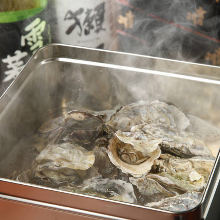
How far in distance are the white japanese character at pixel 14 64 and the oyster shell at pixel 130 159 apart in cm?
32

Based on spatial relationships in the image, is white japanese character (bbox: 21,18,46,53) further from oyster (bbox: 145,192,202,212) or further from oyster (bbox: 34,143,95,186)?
oyster (bbox: 145,192,202,212)

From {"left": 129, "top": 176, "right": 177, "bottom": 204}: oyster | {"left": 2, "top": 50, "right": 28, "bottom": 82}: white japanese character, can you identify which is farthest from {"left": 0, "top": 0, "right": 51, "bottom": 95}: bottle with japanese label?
{"left": 129, "top": 176, "right": 177, "bottom": 204}: oyster

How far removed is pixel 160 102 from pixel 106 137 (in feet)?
0.57

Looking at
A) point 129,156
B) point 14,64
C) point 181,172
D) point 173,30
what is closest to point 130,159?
point 129,156

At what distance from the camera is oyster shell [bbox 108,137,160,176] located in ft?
3.19

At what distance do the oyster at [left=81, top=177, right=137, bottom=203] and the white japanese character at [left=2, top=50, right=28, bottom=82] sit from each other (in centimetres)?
37

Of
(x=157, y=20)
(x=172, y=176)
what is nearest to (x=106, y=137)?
(x=172, y=176)

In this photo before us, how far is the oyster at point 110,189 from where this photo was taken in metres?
0.90

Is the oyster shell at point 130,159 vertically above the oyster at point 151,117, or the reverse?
the oyster at point 151,117

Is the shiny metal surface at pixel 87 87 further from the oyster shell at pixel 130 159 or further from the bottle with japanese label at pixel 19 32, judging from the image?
the oyster shell at pixel 130 159

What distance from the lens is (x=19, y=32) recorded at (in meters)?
1.07

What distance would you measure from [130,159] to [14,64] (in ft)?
1.28

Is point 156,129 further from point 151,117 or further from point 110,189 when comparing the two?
point 110,189

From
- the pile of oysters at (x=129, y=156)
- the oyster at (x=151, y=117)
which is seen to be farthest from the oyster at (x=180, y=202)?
the oyster at (x=151, y=117)
